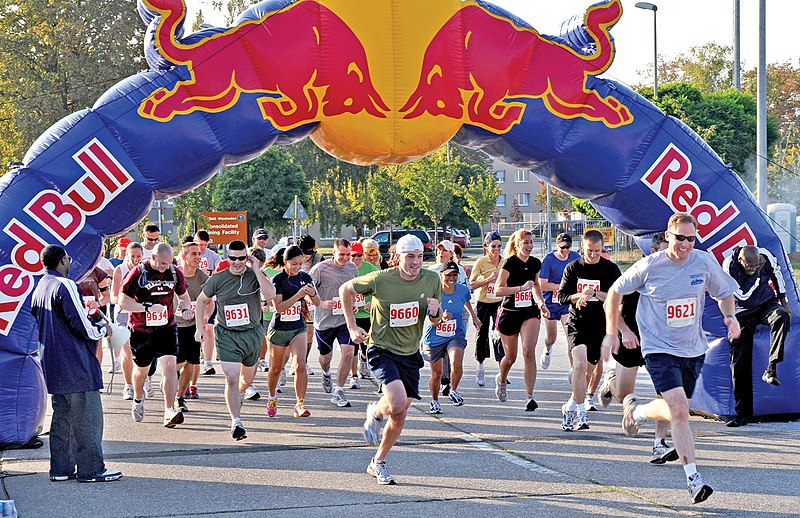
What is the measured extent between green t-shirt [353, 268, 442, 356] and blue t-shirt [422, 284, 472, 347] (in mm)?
2777

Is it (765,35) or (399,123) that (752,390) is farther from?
(765,35)

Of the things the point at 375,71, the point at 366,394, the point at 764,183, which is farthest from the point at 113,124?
the point at 764,183

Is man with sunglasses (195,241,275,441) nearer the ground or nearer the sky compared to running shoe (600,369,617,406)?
nearer the sky

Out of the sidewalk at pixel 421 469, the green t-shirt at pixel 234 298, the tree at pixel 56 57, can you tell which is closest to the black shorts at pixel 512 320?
the sidewalk at pixel 421 469

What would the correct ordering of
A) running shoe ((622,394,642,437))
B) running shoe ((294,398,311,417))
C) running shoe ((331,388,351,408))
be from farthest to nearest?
running shoe ((331,388,351,408)) → running shoe ((294,398,311,417)) → running shoe ((622,394,642,437))

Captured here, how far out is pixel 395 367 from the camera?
25.3 feet

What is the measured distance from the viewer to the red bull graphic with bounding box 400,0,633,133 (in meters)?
10.1

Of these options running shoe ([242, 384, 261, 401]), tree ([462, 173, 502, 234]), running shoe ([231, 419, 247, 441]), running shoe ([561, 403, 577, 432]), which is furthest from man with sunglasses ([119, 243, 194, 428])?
tree ([462, 173, 502, 234])

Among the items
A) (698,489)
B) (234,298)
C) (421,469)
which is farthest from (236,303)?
(698,489)

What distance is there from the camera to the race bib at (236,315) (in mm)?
9508

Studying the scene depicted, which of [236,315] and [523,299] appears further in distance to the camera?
[523,299]

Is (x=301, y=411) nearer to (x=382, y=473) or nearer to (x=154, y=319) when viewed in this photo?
(x=154, y=319)

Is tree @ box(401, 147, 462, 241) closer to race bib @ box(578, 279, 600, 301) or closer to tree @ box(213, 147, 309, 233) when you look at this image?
tree @ box(213, 147, 309, 233)

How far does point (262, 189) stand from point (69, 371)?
150 feet
